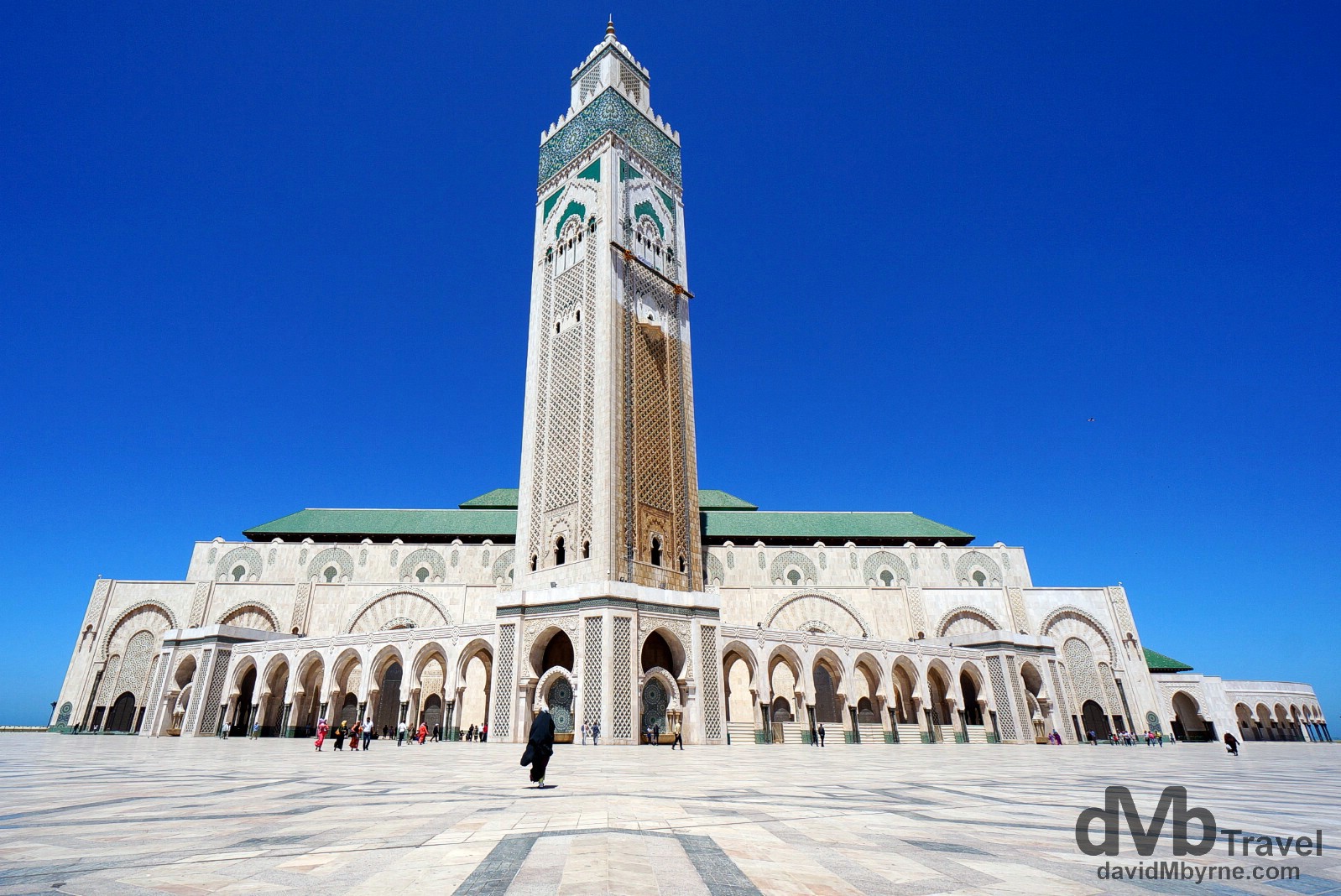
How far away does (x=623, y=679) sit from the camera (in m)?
17.8

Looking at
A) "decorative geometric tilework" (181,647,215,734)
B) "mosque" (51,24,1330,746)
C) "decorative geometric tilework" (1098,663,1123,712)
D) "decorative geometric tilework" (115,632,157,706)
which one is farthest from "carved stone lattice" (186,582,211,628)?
"decorative geometric tilework" (1098,663,1123,712)

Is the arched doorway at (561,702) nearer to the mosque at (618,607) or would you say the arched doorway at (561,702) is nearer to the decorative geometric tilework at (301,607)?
the mosque at (618,607)

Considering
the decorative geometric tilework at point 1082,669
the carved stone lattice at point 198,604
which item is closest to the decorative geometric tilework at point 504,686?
the carved stone lattice at point 198,604

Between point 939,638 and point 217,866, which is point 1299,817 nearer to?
point 217,866

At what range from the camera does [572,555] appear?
20.3m

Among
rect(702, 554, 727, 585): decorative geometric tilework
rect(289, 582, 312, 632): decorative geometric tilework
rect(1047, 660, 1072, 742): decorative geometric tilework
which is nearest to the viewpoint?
rect(1047, 660, 1072, 742): decorative geometric tilework

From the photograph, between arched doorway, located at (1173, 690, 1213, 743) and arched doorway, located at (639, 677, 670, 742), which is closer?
arched doorway, located at (639, 677, 670, 742)

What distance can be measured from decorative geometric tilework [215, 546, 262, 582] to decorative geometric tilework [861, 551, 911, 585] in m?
29.4

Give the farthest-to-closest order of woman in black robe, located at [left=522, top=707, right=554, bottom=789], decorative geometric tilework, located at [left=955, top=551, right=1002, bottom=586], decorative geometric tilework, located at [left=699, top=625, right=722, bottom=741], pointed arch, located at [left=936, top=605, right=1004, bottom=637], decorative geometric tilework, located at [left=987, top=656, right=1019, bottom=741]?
decorative geometric tilework, located at [left=955, top=551, right=1002, bottom=586] → pointed arch, located at [left=936, top=605, right=1004, bottom=637] → decorative geometric tilework, located at [left=987, top=656, right=1019, bottom=741] → decorative geometric tilework, located at [left=699, top=625, right=722, bottom=741] → woman in black robe, located at [left=522, top=707, right=554, bottom=789]

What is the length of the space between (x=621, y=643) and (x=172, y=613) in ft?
78.7

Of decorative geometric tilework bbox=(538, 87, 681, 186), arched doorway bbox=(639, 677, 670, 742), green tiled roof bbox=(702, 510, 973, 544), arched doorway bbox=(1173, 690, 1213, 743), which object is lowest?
arched doorway bbox=(1173, 690, 1213, 743)

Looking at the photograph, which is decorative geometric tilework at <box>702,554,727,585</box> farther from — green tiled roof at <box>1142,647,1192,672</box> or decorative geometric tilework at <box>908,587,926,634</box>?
green tiled roof at <box>1142,647,1192,672</box>

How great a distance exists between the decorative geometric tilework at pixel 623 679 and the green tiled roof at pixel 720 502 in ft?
65.4

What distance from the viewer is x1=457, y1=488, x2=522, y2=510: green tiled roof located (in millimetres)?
36875
